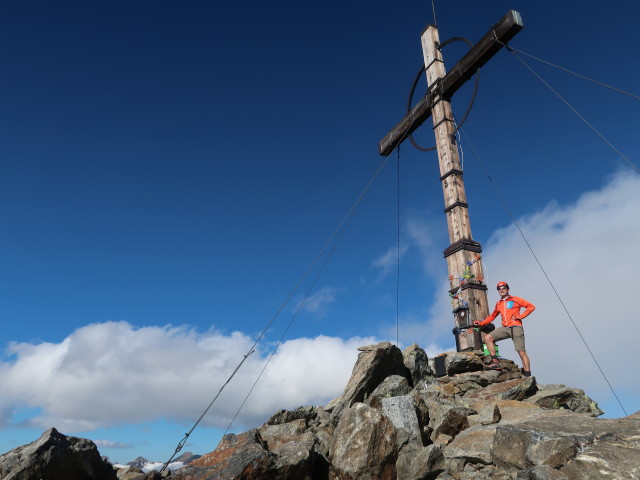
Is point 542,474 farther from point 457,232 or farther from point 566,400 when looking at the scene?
point 457,232

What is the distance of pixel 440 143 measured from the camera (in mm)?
13664

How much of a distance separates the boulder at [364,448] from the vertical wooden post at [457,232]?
19.9 ft

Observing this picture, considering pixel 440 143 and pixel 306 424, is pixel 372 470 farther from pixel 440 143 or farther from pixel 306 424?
pixel 440 143

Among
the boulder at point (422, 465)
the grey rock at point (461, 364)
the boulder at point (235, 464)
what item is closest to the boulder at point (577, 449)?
the boulder at point (422, 465)

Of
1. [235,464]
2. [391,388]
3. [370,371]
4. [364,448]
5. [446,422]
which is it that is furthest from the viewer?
[370,371]

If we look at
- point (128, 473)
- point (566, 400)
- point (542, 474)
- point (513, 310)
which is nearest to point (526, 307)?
point (513, 310)

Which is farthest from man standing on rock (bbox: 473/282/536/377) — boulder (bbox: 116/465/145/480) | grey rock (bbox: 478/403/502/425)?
boulder (bbox: 116/465/145/480)

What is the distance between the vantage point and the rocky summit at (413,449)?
5.10 metres

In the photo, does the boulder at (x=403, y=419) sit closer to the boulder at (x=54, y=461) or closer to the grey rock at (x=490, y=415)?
the grey rock at (x=490, y=415)

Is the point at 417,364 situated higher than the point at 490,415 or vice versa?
the point at 417,364

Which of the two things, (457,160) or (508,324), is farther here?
(457,160)

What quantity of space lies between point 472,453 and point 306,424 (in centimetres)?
339

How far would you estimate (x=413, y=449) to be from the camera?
6.36 m

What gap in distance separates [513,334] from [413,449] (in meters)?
5.54
